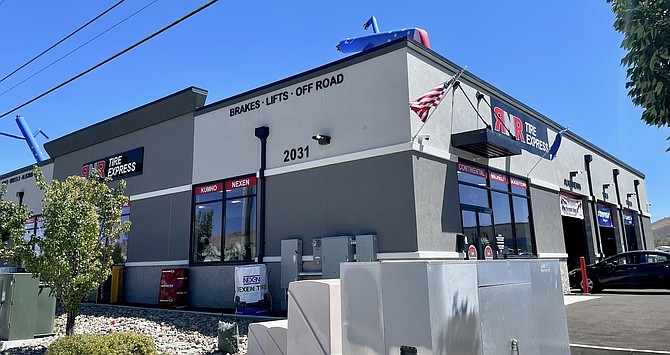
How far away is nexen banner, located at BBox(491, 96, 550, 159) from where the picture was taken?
16.0 meters

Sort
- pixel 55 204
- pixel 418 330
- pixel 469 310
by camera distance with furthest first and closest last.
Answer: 1. pixel 55 204
2. pixel 469 310
3. pixel 418 330

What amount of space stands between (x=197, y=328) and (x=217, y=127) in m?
7.23

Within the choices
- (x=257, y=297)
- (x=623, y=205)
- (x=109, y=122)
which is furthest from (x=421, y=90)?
(x=623, y=205)

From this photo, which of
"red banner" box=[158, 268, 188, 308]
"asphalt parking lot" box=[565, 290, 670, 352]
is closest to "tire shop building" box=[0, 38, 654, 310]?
"red banner" box=[158, 268, 188, 308]

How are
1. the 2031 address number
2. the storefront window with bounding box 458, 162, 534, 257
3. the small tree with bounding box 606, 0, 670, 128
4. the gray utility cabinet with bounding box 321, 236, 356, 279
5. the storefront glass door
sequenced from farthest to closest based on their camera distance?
the 2031 address number
the storefront window with bounding box 458, 162, 534, 257
the storefront glass door
the gray utility cabinet with bounding box 321, 236, 356, 279
the small tree with bounding box 606, 0, 670, 128

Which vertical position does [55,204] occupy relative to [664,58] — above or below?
below

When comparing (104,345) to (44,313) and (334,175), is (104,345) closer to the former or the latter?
(44,313)

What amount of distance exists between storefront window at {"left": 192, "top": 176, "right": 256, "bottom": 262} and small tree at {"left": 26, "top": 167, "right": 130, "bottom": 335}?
571 centimetres

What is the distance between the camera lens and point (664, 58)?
485cm

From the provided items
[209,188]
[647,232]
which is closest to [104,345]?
[209,188]

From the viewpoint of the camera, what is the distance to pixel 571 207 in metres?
20.4

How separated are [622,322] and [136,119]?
56.6 ft

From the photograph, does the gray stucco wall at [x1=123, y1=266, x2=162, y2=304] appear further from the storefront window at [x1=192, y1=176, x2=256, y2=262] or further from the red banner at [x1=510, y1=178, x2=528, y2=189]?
the red banner at [x1=510, y1=178, x2=528, y2=189]

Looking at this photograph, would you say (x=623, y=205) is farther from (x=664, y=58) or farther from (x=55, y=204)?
(x=55, y=204)
